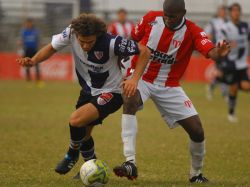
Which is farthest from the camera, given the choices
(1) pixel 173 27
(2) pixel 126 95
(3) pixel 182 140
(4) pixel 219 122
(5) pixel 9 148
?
(4) pixel 219 122

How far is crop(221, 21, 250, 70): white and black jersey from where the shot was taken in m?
15.8

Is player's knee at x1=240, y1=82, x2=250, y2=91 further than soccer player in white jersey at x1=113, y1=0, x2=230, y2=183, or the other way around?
player's knee at x1=240, y1=82, x2=250, y2=91

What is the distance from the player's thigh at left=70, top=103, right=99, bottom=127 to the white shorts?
72 cm

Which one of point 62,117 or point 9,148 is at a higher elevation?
point 9,148

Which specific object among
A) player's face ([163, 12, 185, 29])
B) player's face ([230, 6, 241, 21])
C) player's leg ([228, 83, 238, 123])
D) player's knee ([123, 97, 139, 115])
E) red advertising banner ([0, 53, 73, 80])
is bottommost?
red advertising banner ([0, 53, 73, 80])

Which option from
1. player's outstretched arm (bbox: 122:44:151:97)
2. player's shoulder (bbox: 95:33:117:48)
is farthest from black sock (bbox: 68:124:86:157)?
player's shoulder (bbox: 95:33:117:48)

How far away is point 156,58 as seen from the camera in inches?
316

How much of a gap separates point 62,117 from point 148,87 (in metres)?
7.64

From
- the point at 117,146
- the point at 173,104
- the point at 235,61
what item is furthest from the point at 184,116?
the point at 235,61

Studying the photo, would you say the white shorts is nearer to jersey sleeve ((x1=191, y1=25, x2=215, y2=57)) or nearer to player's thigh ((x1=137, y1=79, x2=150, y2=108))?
player's thigh ((x1=137, y1=79, x2=150, y2=108))

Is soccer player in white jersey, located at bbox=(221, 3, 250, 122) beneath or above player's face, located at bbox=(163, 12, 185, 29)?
beneath

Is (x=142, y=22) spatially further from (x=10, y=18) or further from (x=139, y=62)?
(x=10, y=18)

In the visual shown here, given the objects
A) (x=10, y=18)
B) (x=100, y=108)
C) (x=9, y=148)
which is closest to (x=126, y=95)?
(x=100, y=108)

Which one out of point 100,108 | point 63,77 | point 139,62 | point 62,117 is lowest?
point 63,77
